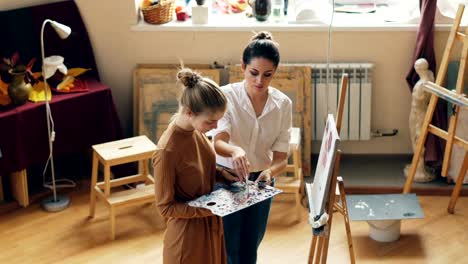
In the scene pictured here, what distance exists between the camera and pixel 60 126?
4.80 m

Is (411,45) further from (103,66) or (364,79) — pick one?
(103,66)

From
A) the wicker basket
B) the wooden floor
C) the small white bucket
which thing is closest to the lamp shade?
the wicker basket

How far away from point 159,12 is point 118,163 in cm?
113

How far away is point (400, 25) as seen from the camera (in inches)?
197

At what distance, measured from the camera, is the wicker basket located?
507cm

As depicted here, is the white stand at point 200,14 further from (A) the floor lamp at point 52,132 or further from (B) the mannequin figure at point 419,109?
(B) the mannequin figure at point 419,109

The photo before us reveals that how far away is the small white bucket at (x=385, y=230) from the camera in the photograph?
4367mm

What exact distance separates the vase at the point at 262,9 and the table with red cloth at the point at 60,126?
3.57 feet

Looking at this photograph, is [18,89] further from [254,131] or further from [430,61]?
[430,61]

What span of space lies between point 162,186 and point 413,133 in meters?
2.66

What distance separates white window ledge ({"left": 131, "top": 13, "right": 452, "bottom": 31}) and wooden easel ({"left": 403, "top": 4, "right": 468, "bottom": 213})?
0.47 meters

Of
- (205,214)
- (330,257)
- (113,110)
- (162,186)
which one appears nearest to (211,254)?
(205,214)

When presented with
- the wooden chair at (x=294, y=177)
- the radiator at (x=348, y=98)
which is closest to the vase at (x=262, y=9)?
the radiator at (x=348, y=98)

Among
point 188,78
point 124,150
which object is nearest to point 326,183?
point 188,78
